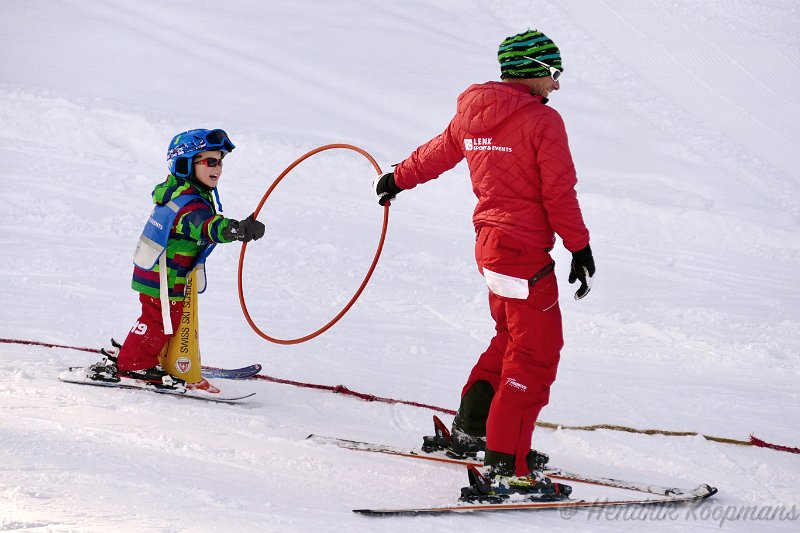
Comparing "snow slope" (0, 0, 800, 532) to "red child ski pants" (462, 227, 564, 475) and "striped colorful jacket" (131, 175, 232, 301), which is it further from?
"striped colorful jacket" (131, 175, 232, 301)

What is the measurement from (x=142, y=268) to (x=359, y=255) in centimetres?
404

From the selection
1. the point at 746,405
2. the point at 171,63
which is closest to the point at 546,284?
the point at 746,405

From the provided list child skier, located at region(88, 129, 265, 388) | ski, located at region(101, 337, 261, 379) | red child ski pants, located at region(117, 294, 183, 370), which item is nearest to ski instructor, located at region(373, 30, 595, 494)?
child skier, located at region(88, 129, 265, 388)

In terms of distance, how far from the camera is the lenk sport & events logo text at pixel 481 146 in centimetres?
400

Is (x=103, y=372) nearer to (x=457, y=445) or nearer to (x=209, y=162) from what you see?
(x=209, y=162)

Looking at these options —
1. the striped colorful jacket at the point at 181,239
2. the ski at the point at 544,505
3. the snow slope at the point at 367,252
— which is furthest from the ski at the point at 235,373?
the ski at the point at 544,505

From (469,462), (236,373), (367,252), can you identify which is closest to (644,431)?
(469,462)

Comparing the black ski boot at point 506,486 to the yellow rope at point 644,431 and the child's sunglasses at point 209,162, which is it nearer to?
the yellow rope at point 644,431

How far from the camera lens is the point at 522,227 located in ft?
13.2

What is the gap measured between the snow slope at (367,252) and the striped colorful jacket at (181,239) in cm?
62

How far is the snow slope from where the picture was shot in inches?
162

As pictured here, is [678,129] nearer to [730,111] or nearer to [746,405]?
[730,111]

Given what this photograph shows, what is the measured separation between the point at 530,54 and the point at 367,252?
205 inches

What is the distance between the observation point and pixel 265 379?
6.01 metres
